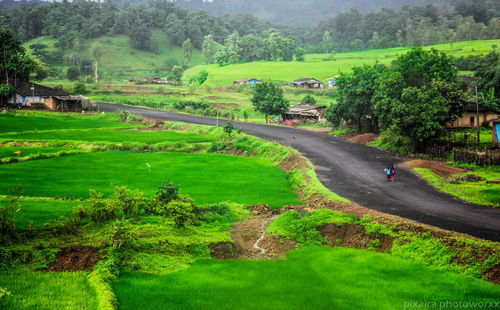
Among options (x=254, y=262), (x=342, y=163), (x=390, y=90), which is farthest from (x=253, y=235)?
(x=390, y=90)

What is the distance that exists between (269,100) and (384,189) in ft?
152

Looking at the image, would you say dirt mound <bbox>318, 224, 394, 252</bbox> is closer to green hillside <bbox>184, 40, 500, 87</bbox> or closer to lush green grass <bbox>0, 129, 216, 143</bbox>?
lush green grass <bbox>0, 129, 216, 143</bbox>

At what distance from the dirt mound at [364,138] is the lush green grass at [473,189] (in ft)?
62.6

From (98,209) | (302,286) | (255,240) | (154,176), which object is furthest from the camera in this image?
(154,176)

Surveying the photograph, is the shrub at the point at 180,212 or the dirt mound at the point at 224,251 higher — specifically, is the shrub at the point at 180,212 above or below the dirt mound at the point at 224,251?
above

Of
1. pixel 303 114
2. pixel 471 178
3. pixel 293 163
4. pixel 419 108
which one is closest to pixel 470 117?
pixel 419 108

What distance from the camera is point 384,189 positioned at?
30.8 m

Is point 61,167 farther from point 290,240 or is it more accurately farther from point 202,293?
→ point 202,293

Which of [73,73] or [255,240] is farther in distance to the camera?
[73,73]

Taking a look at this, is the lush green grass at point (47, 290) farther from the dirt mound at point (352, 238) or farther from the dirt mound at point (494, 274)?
the dirt mound at point (494, 274)

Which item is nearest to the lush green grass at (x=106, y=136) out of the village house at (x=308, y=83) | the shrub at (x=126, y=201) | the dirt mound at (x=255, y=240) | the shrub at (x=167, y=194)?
the shrub at (x=126, y=201)

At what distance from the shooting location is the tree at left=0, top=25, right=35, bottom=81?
8186 cm

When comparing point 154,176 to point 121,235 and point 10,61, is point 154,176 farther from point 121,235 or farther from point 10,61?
point 10,61

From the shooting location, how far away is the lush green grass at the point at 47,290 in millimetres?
14328
